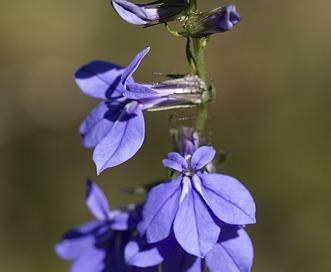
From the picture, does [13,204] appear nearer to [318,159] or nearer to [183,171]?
[318,159]

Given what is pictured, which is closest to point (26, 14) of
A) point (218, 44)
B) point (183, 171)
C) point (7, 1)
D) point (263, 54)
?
point (7, 1)

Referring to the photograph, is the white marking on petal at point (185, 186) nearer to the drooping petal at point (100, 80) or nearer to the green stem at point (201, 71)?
the green stem at point (201, 71)

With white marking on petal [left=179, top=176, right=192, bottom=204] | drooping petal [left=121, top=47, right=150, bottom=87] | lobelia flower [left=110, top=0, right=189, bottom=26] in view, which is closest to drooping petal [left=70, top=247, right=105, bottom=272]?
white marking on petal [left=179, top=176, right=192, bottom=204]

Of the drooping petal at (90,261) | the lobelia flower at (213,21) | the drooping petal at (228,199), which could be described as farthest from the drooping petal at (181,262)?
the lobelia flower at (213,21)

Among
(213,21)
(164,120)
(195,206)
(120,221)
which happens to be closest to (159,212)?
(195,206)

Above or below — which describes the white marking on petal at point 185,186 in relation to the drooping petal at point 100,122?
below

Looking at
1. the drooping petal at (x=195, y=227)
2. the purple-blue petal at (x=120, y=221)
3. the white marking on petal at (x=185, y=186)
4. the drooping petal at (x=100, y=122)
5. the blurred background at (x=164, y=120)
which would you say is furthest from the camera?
the blurred background at (x=164, y=120)
